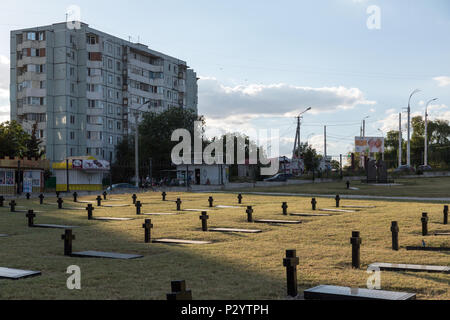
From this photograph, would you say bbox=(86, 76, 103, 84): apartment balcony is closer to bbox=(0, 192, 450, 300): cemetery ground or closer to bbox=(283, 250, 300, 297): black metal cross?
bbox=(0, 192, 450, 300): cemetery ground

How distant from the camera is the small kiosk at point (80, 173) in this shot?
52406mm

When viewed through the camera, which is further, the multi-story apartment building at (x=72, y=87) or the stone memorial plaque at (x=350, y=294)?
the multi-story apartment building at (x=72, y=87)

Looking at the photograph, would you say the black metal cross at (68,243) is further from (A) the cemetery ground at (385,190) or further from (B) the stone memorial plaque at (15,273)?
(A) the cemetery ground at (385,190)

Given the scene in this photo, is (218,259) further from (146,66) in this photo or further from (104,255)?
(146,66)

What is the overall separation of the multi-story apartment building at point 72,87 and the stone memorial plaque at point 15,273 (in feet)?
205

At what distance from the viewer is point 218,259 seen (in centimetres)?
977

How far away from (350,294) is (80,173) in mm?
50357

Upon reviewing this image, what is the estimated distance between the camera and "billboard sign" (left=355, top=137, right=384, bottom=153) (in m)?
76.1

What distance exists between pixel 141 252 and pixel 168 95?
82.9m

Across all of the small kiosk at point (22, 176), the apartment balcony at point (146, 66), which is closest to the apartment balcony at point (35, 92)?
the apartment balcony at point (146, 66)

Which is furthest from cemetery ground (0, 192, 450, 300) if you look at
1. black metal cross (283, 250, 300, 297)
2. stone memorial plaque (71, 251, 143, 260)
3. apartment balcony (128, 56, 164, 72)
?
apartment balcony (128, 56, 164, 72)

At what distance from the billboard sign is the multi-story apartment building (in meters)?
36.0

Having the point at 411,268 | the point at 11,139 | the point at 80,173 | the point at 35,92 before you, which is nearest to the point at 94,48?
the point at 35,92
